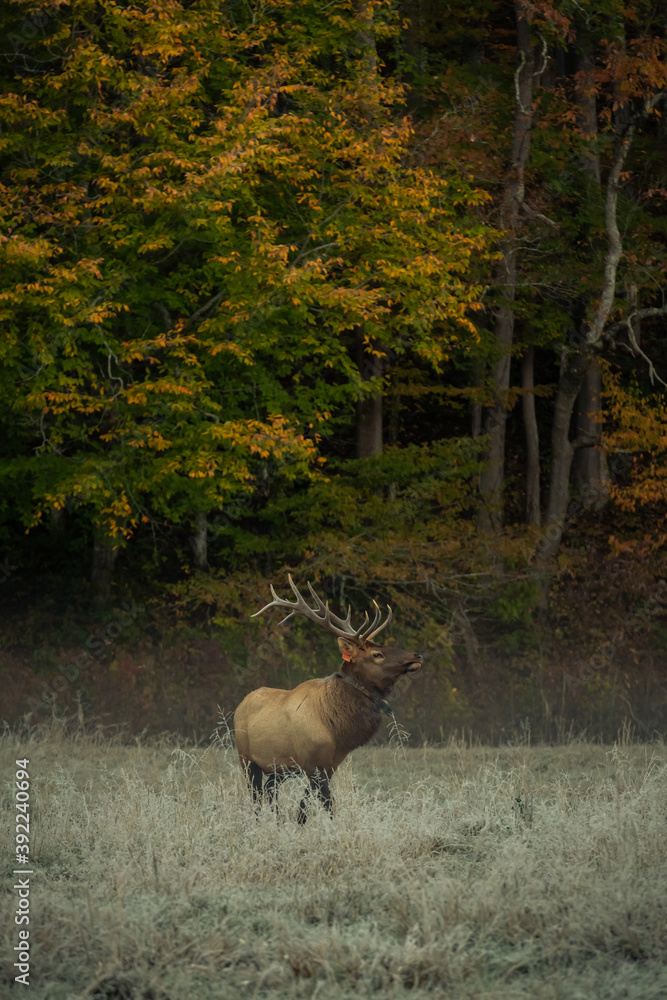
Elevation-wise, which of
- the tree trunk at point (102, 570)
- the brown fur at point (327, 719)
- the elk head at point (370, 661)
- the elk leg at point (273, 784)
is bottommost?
the tree trunk at point (102, 570)

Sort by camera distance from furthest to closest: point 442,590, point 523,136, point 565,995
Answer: point 523,136, point 442,590, point 565,995

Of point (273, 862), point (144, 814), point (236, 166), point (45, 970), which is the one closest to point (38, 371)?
→ point (236, 166)

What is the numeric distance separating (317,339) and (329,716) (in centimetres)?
1050

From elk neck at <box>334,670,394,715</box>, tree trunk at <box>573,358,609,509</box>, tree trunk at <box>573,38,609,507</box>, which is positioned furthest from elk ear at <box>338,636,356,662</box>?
tree trunk at <box>573,358,609,509</box>

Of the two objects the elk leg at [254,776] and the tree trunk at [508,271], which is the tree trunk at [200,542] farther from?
the elk leg at [254,776]

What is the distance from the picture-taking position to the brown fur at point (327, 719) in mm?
7961

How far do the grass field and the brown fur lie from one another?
26 cm

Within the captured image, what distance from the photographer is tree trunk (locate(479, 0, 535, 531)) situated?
19.0 meters

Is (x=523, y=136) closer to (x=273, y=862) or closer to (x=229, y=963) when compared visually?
(x=273, y=862)

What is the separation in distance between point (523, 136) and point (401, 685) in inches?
358

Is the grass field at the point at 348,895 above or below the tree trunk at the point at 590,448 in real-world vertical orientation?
below

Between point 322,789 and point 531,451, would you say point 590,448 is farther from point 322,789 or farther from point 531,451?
point 322,789

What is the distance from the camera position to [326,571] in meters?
16.8

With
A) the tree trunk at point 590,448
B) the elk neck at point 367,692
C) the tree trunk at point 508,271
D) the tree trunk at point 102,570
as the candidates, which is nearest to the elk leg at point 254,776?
the elk neck at point 367,692
